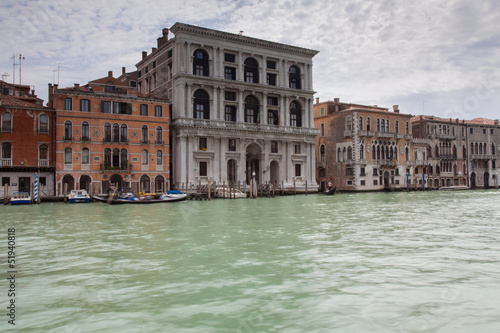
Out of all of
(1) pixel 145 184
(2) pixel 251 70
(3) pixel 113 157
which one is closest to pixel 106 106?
(3) pixel 113 157

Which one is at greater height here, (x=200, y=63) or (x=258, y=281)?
(x=200, y=63)

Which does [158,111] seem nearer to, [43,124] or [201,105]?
[201,105]

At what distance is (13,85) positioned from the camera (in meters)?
34.4

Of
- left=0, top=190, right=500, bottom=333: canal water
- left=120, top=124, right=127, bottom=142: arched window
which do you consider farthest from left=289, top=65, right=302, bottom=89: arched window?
left=0, top=190, right=500, bottom=333: canal water

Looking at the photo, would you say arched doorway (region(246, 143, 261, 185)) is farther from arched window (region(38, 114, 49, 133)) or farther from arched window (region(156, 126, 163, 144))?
arched window (region(38, 114, 49, 133))

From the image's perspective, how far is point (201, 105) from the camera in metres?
35.4

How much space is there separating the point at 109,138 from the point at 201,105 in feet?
26.6

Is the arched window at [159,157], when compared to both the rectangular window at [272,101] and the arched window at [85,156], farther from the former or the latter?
the rectangular window at [272,101]

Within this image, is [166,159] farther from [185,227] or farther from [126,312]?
[126,312]

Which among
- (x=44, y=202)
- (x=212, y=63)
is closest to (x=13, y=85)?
(x=44, y=202)

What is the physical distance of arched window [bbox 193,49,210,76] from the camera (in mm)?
35438

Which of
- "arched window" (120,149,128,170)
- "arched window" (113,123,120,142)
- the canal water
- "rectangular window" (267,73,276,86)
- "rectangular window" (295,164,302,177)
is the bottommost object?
the canal water

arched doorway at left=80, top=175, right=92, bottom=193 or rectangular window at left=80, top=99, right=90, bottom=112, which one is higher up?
rectangular window at left=80, top=99, right=90, bottom=112

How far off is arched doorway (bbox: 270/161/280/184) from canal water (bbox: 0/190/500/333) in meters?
26.2
